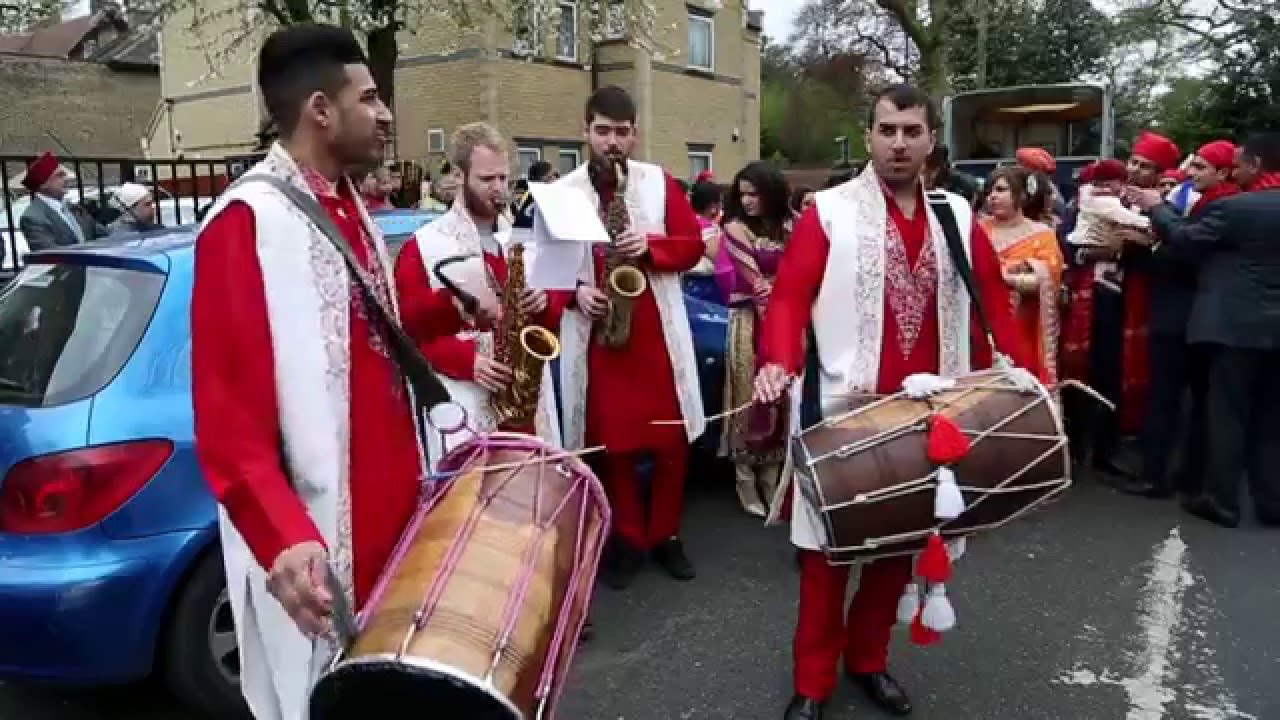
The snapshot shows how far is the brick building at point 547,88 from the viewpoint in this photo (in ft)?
63.1

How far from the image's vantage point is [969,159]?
657 inches

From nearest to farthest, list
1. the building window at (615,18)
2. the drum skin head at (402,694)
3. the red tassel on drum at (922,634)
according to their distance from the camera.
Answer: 1. the drum skin head at (402,694)
2. the red tassel on drum at (922,634)
3. the building window at (615,18)

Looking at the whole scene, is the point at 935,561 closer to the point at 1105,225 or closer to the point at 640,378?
the point at 640,378

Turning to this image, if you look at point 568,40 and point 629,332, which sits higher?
point 568,40

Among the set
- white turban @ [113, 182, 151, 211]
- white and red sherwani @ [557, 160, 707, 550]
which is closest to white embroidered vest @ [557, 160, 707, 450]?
white and red sherwani @ [557, 160, 707, 550]

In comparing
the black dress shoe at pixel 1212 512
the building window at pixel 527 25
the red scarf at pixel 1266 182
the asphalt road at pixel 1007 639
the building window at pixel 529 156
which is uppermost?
the building window at pixel 527 25

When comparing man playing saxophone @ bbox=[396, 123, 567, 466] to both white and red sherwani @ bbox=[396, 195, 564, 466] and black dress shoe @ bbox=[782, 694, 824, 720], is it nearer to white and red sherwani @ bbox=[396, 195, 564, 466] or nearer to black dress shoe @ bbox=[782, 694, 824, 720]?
white and red sherwani @ bbox=[396, 195, 564, 466]

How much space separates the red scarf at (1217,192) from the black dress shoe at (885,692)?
3.57m

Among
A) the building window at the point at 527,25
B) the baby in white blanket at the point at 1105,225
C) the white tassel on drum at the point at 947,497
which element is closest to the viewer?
the white tassel on drum at the point at 947,497

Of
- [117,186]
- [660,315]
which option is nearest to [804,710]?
[660,315]

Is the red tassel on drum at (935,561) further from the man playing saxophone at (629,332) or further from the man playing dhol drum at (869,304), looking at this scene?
the man playing saxophone at (629,332)

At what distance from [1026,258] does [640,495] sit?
A: 276cm

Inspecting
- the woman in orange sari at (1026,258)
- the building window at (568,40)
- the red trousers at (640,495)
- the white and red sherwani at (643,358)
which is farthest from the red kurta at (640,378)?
the building window at (568,40)

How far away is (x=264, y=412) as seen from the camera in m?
1.95
